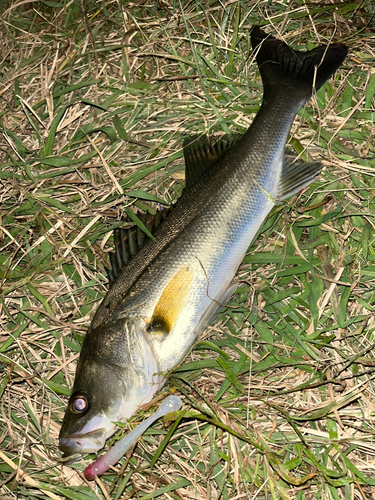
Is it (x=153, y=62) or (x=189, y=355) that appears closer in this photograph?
(x=189, y=355)

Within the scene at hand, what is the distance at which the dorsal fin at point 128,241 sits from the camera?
3.37 m

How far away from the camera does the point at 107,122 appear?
393 cm

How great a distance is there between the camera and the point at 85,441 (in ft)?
10.1

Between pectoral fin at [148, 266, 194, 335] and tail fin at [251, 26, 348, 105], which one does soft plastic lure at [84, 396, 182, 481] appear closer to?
pectoral fin at [148, 266, 194, 335]

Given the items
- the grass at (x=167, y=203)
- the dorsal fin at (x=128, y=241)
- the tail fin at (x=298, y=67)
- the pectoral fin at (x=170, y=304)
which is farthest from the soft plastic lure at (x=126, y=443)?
the tail fin at (x=298, y=67)

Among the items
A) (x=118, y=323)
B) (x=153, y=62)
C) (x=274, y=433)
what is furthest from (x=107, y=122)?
(x=274, y=433)

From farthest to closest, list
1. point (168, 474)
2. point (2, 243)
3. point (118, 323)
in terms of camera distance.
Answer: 1. point (2, 243)
2. point (168, 474)
3. point (118, 323)

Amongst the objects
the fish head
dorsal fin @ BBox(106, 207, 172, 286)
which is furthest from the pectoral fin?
dorsal fin @ BBox(106, 207, 172, 286)

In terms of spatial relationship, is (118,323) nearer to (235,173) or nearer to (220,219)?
(220,219)

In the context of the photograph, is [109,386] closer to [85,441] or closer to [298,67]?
[85,441]

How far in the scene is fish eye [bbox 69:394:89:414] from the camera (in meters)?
3.07

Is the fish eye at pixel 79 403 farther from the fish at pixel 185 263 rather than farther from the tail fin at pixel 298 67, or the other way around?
the tail fin at pixel 298 67

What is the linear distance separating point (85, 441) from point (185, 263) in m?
1.30

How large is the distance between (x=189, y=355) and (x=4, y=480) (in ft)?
5.36
